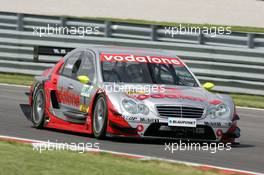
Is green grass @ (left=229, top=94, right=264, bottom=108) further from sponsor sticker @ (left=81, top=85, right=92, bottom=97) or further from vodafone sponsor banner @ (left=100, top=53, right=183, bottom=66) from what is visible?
sponsor sticker @ (left=81, top=85, right=92, bottom=97)

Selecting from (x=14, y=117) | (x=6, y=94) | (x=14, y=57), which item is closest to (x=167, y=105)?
(x=14, y=117)

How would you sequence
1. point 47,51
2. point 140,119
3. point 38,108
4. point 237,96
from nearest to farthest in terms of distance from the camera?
point 140,119 < point 38,108 < point 47,51 < point 237,96

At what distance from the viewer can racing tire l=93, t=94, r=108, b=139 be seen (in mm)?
11625

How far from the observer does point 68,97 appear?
504 inches

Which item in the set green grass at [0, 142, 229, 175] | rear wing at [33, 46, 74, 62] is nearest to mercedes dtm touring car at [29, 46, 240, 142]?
rear wing at [33, 46, 74, 62]

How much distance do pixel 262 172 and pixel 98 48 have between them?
4464 millimetres

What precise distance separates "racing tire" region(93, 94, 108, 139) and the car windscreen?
1.62ft

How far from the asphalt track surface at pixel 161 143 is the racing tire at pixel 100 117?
0.12m

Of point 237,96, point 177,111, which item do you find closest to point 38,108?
point 177,111

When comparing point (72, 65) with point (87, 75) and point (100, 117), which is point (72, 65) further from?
point (100, 117)

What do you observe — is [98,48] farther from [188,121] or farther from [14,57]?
[14,57]

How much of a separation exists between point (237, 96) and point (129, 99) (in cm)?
868

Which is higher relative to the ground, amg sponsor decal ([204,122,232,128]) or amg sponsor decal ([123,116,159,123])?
amg sponsor decal ([123,116,159,123])

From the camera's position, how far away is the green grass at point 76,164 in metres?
8.24
